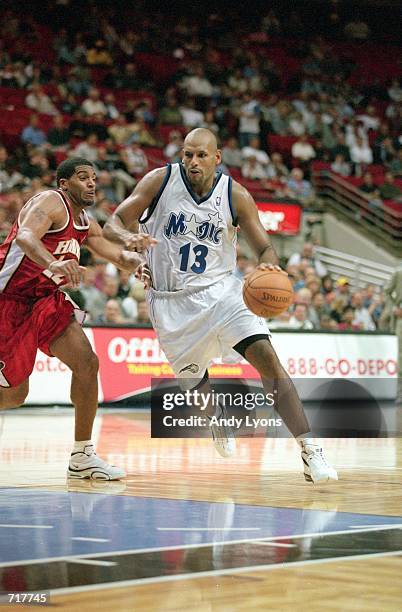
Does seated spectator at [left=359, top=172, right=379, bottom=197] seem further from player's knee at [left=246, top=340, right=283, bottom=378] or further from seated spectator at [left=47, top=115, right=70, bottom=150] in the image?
player's knee at [left=246, top=340, right=283, bottom=378]

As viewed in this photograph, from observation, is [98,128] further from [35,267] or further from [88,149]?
[35,267]

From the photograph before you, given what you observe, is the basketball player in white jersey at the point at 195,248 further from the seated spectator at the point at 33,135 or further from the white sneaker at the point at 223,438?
the seated spectator at the point at 33,135

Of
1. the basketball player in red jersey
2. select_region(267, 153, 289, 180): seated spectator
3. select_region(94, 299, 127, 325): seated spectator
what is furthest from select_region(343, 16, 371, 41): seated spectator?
the basketball player in red jersey

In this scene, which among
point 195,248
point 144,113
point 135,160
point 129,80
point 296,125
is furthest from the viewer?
point 296,125

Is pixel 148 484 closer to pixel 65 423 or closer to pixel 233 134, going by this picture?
pixel 65 423

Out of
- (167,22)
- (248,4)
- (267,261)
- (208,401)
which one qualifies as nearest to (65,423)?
(208,401)

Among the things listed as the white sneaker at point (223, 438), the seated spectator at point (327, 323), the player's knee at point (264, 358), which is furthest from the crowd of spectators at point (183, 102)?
the player's knee at point (264, 358)

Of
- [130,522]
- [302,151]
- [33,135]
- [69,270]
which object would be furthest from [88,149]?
[130,522]

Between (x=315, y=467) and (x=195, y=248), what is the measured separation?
1643 mm

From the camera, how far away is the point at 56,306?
21.7 ft

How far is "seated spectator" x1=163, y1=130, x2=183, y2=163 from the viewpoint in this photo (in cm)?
1866

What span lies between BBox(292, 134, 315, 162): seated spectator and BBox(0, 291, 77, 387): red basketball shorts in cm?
1535

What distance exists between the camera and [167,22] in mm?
24172

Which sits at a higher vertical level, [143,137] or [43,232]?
[143,137]
